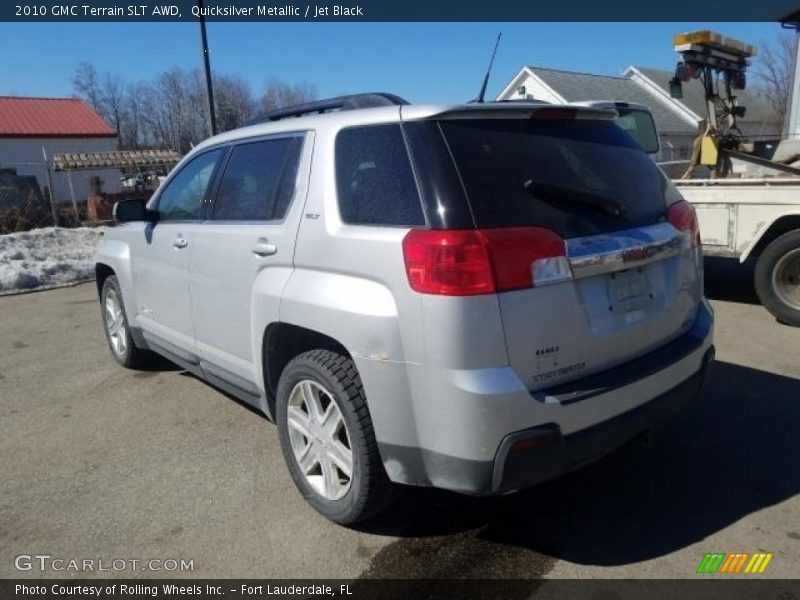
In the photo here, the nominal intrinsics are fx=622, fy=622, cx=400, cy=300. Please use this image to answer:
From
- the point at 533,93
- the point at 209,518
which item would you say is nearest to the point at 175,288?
the point at 209,518

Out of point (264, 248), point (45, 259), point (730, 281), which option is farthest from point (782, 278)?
point (45, 259)

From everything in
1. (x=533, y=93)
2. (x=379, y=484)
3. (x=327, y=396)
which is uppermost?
(x=533, y=93)

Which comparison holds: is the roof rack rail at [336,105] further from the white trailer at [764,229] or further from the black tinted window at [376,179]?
the white trailer at [764,229]

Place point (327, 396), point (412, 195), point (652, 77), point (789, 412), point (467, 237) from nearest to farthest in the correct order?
1. point (467, 237)
2. point (412, 195)
3. point (327, 396)
4. point (789, 412)
5. point (652, 77)

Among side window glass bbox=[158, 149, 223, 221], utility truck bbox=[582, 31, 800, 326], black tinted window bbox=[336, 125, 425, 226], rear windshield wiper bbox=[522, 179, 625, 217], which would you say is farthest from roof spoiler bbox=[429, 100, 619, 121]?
utility truck bbox=[582, 31, 800, 326]

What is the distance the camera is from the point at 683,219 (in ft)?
10.2

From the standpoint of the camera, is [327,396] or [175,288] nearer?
[327,396]

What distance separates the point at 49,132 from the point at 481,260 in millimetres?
46513

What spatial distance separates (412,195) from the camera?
248 centimetres

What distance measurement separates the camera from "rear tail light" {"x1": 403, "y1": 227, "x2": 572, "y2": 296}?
2.28 metres

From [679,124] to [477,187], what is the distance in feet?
134

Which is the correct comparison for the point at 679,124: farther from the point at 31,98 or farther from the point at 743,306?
the point at 31,98

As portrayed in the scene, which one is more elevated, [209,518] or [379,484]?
[379,484]

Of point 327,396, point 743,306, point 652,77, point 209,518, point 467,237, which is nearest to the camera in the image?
point 467,237
